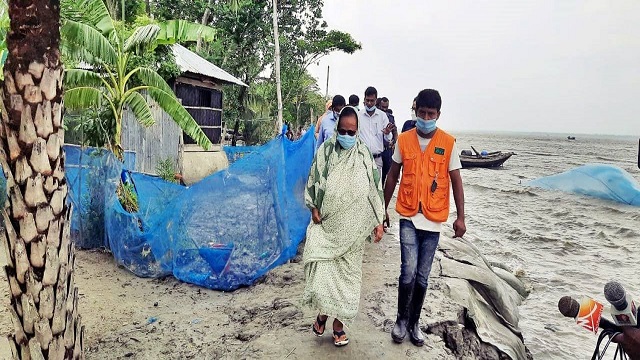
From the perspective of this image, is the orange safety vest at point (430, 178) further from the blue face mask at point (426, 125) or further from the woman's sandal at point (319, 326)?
the woman's sandal at point (319, 326)

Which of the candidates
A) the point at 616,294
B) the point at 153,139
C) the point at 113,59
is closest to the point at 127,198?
the point at 113,59

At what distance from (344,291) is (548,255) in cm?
844

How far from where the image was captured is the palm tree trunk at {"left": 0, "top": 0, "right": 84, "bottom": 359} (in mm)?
1822

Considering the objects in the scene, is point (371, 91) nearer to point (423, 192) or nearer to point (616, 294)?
point (423, 192)

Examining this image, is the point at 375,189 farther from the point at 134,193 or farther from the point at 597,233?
the point at 597,233

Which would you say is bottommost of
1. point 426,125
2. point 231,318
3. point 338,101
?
point 231,318

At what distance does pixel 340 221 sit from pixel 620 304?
1.81 m

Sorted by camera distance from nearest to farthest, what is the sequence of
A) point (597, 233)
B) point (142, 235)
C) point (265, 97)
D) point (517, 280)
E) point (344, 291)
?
1. point (344, 291)
2. point (142, 235)
3. point (517, 280)
4. point (597, 233)
5. point (265, 97)

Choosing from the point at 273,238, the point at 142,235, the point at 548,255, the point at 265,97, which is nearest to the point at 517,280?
the point at 548,255

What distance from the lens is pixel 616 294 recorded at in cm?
169

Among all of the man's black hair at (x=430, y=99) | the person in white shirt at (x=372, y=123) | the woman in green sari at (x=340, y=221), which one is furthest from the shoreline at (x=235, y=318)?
the man's black hair at (x=430, y=99)

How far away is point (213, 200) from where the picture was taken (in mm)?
4781

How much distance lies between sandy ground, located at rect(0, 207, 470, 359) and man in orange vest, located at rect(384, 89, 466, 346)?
0.45 metres

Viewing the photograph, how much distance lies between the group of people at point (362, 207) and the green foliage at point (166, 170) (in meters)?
7.94
